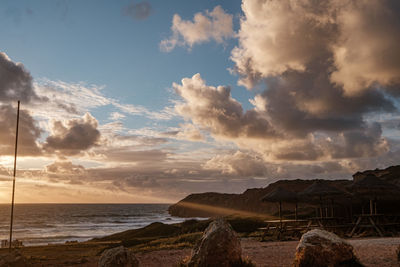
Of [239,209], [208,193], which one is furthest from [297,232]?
[208,193]

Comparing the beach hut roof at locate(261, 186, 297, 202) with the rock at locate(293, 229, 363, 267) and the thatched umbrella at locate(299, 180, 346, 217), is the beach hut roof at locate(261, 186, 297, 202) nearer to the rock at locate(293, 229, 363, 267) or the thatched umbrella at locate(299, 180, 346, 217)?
the thatched umbrella at locate(299, 180, 346, 217)

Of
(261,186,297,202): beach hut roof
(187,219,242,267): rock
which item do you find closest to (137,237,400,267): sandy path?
(187,219,242,267): rock

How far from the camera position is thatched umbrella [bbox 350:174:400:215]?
1961 centimetres

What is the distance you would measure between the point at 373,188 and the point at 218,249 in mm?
13192

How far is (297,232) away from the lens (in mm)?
21969

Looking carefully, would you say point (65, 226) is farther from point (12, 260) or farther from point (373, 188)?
point (373, 188)

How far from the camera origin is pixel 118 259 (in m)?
10.7

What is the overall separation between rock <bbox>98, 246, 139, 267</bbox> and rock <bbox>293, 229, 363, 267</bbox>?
4609 mm

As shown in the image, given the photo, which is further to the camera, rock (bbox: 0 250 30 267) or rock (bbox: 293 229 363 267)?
rock (bbox: 0 250 30 267)

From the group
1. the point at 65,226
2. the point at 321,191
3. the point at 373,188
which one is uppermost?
the point at 373,188

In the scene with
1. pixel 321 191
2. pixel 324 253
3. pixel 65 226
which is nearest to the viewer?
pixel 324 253

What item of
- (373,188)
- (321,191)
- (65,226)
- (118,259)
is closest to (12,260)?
(118,259)

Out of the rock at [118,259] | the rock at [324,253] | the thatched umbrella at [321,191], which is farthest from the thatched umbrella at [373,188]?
the rock at [118,259]

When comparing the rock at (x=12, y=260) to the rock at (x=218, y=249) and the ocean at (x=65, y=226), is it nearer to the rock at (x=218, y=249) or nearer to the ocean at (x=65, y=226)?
the rock at (x=218, y=249)
